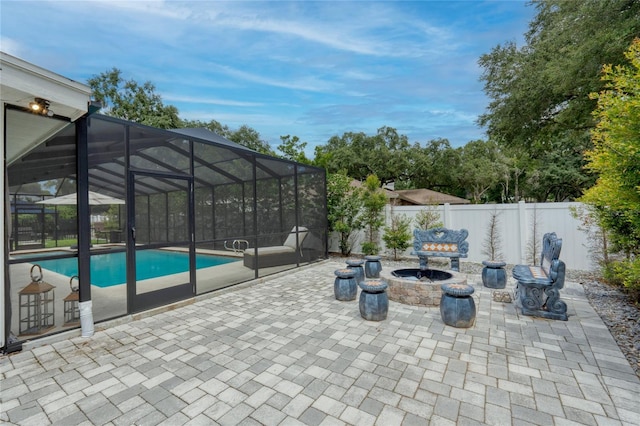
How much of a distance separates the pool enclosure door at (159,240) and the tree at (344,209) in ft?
16.0

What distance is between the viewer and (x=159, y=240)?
428 cm

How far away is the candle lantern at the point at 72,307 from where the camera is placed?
139 inches

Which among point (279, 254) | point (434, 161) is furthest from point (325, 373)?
point (434, 161)

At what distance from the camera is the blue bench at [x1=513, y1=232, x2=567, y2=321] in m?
3.56

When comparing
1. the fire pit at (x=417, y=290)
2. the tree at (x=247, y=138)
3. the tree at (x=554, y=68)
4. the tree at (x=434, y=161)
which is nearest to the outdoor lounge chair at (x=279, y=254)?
the fire pit at (x=417, y=290)

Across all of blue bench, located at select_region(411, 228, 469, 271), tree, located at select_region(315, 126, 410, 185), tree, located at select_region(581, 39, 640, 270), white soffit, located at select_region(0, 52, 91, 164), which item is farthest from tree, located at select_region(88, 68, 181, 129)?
tree, located at select_region(581, 39, 640, 270)

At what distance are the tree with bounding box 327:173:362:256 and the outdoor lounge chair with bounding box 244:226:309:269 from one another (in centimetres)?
170

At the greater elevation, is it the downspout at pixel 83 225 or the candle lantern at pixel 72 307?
the downspout at pixel 83 225

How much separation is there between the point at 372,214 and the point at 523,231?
148 inches

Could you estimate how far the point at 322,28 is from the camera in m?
6.70

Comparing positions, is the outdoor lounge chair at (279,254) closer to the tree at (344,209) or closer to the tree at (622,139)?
the tree at (344,209)

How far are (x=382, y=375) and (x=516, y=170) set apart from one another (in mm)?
22859

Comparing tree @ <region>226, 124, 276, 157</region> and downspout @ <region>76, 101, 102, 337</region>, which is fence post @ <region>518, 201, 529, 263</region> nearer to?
downspout @ <region>76, 101, 102, 337</region>

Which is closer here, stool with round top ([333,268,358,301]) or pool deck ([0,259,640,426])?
pool deck ([0,259,640,426])
